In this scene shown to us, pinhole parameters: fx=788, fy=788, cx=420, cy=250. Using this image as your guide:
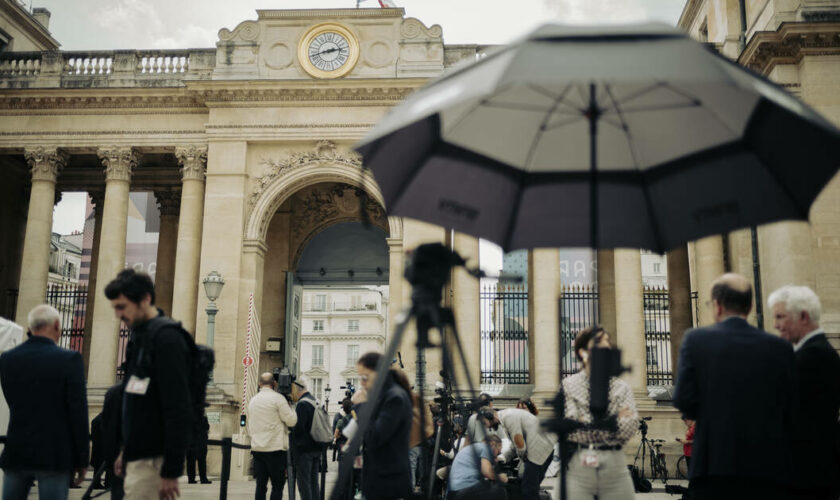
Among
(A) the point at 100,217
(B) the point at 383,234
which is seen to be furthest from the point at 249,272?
(A) the point at 100,217

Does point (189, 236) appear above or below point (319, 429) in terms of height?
above

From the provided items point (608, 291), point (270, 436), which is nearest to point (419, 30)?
point (608, 291)

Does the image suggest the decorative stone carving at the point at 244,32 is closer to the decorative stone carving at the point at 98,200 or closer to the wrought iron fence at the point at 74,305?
the decorative stone carving at the point at 98,200

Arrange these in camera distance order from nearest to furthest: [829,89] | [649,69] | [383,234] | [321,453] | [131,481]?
[649,69] → [131,481] → [321,453] → [829,89] → [383,234]

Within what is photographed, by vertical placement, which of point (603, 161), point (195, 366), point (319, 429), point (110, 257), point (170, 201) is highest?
point (170, 201)

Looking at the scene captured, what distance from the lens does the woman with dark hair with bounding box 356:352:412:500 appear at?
5738 millimetres

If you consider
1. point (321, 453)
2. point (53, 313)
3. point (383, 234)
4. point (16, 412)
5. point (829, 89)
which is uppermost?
point (829, 89)

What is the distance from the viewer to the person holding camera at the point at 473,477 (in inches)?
294

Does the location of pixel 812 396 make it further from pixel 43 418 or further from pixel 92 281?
pixel 92 281

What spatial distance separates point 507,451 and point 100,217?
21.9 meters

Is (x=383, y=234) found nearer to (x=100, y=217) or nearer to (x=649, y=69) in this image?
(x=100, y=217)

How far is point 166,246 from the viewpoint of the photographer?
1068 inches

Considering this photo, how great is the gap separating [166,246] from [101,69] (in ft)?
20.4

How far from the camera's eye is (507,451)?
33.1 feet
